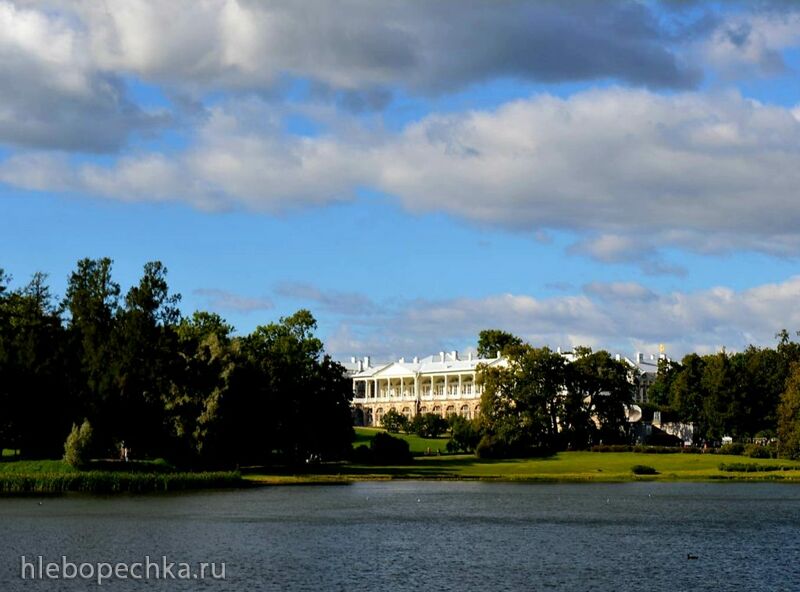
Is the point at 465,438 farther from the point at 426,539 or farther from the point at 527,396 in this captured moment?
the point at 426,539

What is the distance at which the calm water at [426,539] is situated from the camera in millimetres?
38031

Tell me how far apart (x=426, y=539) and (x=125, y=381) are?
44.7 meters

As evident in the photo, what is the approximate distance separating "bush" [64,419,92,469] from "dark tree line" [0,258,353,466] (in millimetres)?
1570

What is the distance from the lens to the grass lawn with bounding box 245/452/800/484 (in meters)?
93.5

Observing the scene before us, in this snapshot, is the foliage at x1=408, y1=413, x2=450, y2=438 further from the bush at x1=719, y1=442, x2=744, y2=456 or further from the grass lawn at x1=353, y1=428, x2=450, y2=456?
the bush at x1=719, y1=442, x2=744, y2=456

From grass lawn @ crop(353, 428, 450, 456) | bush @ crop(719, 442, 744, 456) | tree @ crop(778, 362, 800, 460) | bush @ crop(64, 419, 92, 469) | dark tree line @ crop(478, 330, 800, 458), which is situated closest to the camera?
bush @ crop(64, 419, 92, 469)

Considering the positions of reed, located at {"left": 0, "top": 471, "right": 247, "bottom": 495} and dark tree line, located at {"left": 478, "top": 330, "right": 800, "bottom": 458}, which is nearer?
reed, located at {"left": 0, "top": 471, "right": 247, "bottom": 495}

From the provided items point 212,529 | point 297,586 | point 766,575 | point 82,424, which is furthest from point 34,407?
point 766,575

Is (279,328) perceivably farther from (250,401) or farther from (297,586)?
(297,586)

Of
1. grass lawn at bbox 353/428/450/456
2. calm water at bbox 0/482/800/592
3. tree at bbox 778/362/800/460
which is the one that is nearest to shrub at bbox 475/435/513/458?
grass lawn at bbox 353/428/450/456

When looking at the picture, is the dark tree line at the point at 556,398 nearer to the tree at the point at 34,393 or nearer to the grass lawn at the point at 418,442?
the grass lawn at the point at 418,442

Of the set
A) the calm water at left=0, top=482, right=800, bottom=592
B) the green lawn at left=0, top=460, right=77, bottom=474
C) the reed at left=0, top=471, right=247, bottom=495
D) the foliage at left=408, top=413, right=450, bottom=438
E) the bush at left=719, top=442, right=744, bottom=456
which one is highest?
the foliage at left=408, top=413, right=450, bottom=438

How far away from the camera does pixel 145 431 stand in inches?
3465

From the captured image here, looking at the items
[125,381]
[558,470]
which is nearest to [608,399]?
[558,470]
